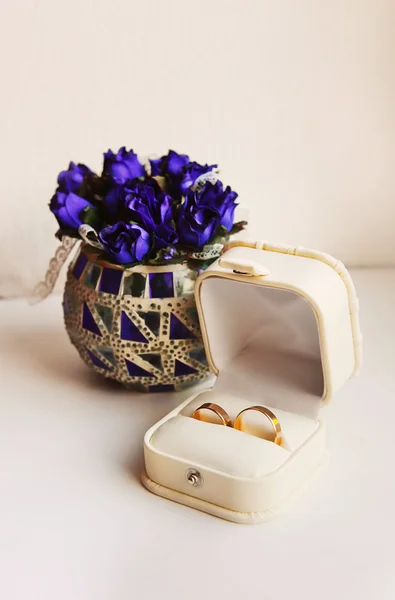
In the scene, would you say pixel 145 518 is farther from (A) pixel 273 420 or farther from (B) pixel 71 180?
(B) pixel 71 180

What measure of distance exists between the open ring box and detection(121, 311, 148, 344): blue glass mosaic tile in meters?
0.06

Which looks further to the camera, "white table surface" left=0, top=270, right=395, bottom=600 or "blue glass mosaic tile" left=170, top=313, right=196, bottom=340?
"blue glass mosaic tile" left=170, top=313, right=196, bottom=340

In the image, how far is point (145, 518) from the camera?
61 cm

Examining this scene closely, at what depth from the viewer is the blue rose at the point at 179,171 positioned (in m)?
0.76

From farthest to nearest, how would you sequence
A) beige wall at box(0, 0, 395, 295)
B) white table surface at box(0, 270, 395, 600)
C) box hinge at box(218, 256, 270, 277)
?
beige wall at box(0, 0, 395, 295)
box hinge at box(218, 256, 270, 277)
white table surface at box(0, 270, 395, 600)

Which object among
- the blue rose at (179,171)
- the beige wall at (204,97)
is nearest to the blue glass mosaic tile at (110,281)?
the blue rose at (179,171)

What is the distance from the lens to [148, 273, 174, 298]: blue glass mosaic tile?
719mm

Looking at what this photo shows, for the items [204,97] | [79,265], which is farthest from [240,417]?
[204,97]

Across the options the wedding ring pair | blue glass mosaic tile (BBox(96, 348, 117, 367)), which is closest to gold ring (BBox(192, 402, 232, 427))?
the wedding ring pair

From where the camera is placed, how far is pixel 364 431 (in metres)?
0.73

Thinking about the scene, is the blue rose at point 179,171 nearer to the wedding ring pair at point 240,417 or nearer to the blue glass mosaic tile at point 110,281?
the blue glass mosaic tile at point 110,281

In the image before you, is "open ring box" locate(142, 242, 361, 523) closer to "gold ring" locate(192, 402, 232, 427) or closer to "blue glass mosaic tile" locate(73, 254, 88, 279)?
"gold ring" locate(192, 402, 232, 427)

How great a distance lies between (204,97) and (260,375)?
0.46m

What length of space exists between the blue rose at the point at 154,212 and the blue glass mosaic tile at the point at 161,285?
0.03 metres
